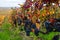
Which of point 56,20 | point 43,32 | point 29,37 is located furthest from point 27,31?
point 56,20

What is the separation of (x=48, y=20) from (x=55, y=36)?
15cm

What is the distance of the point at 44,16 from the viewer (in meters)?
2.06

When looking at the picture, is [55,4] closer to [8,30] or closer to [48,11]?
[48,11]

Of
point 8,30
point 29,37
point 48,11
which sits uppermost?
point 48,11

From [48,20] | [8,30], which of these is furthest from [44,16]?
[8,30]

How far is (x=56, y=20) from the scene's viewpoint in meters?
2.02

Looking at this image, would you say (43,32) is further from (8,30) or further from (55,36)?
(8,30)

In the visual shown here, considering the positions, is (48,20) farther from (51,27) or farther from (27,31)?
(27,31)

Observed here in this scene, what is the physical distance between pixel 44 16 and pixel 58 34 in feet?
0.64

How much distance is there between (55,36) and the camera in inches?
79.5

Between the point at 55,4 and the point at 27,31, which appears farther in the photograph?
Answer: the point at 27,31

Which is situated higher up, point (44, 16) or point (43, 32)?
point (44, 16)

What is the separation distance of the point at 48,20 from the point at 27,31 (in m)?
0.36

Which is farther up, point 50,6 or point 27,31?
point 50,6
